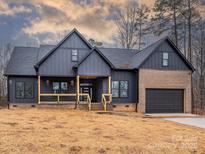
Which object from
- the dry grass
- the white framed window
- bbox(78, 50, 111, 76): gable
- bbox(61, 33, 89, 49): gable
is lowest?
the dry grass

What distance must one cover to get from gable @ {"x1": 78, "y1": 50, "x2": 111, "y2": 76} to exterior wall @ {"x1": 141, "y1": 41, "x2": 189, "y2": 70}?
11.7 ft

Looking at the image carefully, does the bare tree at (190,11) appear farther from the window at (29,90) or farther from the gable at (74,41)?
the window at (29,90)

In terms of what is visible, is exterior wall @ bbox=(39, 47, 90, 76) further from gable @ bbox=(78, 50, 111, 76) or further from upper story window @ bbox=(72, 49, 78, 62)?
gable @ bbox=(78, 50, 111, 76)

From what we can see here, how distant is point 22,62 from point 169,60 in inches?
568

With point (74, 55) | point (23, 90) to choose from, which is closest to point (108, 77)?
point (74, 55)

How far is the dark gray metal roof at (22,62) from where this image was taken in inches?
1017

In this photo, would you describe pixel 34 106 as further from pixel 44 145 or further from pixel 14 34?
pixel 14 34

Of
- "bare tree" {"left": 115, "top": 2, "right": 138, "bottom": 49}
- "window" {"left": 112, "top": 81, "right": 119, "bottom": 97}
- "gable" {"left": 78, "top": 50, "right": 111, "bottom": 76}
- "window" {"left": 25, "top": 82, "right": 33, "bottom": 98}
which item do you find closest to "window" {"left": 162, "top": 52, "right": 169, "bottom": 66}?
"window" {"left": 112, "top": 81, "right": 119, "bottom": 97}

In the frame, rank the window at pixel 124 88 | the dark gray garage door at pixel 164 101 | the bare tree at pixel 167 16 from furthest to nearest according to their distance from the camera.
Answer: the bare tree at pixel 167 16, the window at pixel 124 88, the dark gray garage door at pixel 164 101

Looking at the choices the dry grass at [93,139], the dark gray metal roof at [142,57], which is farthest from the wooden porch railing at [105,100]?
the dry grass at [93,139]

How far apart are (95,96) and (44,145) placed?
18.7m

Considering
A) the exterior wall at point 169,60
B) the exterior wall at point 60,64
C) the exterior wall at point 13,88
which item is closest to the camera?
the exterior wall at point 60,64

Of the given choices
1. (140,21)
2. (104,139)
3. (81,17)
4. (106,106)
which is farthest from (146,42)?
(104,139)

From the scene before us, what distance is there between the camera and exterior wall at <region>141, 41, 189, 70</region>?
26.1 meters
